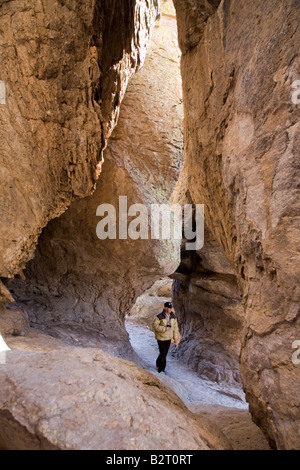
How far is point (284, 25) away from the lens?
1597 mm

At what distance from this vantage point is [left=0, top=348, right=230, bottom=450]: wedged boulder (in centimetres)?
121

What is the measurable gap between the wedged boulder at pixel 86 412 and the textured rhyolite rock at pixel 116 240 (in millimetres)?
3892

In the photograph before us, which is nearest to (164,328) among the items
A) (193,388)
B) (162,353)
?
(162,353)

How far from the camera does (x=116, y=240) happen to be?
19.1ft

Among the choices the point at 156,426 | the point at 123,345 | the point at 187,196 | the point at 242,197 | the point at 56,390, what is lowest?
the point at 123,345

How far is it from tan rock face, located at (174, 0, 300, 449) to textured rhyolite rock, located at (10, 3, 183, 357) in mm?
3217

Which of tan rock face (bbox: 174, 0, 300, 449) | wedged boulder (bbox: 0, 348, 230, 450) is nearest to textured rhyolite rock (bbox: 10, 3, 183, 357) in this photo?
tan rock face (bbox: 174, 0, 300, 449)

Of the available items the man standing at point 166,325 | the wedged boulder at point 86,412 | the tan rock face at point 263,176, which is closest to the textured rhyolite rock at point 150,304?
the man standing at point 166,325

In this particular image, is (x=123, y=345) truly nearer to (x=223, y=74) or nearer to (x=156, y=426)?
(x=156, y=426)

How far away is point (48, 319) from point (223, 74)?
498cm

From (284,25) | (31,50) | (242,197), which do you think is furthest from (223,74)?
(31,50)

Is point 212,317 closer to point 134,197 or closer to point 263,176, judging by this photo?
point 134,197

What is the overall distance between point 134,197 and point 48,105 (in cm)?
262
